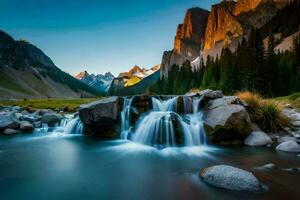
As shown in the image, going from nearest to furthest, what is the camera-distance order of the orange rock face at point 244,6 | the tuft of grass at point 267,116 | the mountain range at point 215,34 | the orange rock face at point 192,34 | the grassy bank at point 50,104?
the tuft of grass at point 267,116
the grassy bank at point 50,104
the mountain range at point 215,34
the orange rock face at point 244,6
the orange rock face at point 192,34

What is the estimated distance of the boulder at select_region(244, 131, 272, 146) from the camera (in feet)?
46.6

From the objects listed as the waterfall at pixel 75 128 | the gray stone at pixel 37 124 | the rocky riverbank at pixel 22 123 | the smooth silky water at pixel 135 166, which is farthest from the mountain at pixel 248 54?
the gray stone at pixel 37 124

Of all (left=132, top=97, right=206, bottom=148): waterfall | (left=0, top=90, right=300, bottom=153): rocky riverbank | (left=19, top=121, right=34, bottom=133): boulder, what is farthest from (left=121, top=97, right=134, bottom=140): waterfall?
(left=19, top=121, right=34, bottom=133): boulder

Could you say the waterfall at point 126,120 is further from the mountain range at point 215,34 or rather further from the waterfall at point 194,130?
the mountain range at point 215,34

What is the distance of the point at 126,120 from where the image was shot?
61.3 feet

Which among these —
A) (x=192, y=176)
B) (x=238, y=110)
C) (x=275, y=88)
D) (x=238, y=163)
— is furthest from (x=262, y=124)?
(x=275, y=88)

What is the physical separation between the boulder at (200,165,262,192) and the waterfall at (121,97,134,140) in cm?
1031

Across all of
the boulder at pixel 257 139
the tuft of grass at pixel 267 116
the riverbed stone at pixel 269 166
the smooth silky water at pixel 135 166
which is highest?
the tuft of grass at pixel 267 116

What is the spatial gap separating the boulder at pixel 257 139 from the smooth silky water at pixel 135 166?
1151mm

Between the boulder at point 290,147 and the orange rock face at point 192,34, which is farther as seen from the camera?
the orange rock face at point 192,34

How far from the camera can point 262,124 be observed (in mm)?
16391

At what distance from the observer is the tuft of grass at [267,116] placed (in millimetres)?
16141

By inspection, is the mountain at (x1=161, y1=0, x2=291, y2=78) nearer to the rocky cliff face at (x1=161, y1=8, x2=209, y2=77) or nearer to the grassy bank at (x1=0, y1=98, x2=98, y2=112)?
the rocky cliff face at (x1=161, y1=8, x2=209, y2=77)

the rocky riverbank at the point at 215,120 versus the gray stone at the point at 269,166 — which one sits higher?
the rocky riverbank at the point at 215,120
